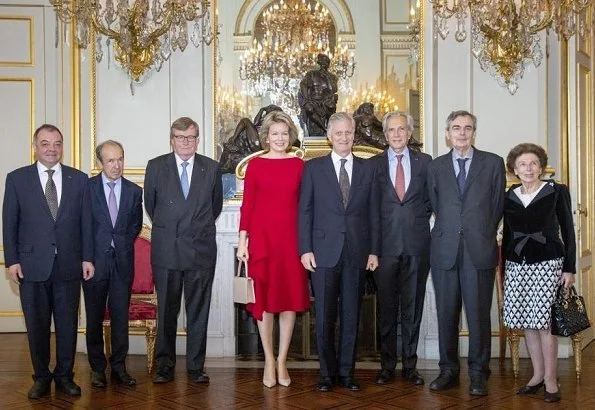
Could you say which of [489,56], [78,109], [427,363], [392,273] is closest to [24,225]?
[78,109]

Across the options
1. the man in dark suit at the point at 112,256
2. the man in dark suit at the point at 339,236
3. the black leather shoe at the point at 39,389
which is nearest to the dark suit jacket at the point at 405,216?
the man in dark suit at the point at 339,236

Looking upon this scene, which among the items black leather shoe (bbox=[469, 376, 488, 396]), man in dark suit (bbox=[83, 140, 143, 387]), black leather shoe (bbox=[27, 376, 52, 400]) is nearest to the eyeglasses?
man in dark suit (bbox=[83, 140, 143, 387])

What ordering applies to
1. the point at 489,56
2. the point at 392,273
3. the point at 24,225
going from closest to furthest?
the point at 24,225 → the point at 392,273 → the point at 489,56

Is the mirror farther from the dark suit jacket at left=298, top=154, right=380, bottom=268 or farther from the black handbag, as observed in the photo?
the black handbag

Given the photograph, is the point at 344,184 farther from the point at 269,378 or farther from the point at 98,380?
the point at 98,380

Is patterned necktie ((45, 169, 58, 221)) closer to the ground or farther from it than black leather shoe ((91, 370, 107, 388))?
farther from it

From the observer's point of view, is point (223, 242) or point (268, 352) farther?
point (223, 242)

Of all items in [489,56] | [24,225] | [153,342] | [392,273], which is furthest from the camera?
[489,56]

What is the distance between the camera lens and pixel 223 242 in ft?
20.1

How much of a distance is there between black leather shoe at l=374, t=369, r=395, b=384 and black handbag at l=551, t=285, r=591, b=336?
103 centimetres

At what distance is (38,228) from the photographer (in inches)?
182

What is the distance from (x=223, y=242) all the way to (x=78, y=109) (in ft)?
4.88

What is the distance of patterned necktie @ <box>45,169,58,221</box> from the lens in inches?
184

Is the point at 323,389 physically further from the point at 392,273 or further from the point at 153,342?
the point at 153,342
